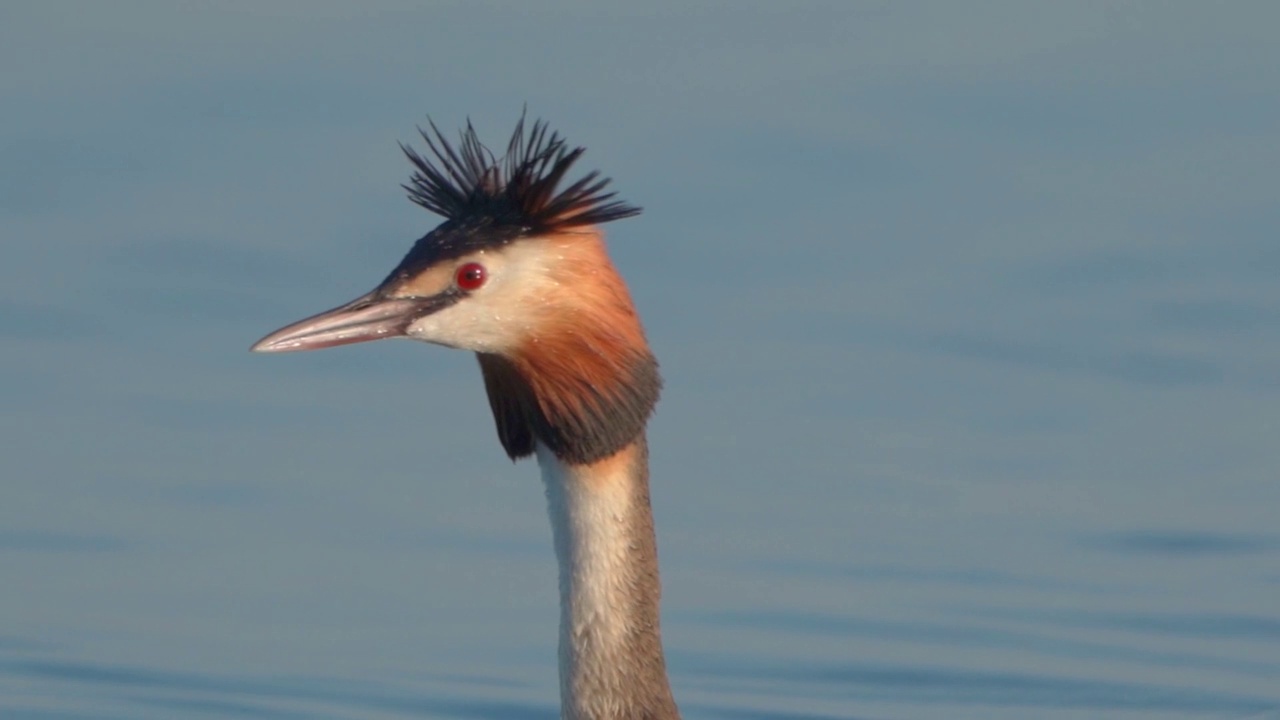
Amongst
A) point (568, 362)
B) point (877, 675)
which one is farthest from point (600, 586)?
point (877, 675)

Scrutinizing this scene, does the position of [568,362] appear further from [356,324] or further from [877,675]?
[877,675]

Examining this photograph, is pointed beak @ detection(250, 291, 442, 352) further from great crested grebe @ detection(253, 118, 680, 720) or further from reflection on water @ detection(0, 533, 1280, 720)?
reflection on water @ detection(0, 533, 1280, 720)

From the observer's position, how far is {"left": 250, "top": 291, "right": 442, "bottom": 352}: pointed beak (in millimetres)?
9109

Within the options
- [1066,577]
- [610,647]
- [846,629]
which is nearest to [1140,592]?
[1066,577]

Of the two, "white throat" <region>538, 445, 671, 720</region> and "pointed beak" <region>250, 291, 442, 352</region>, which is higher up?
"pointed beak" <region>250, 291, 442, 352</region>

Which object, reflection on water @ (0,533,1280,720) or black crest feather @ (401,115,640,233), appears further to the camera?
reflection on water @ (0,533,1280,720)

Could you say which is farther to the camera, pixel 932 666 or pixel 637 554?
pixel 932 666

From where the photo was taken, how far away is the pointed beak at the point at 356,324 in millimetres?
9109

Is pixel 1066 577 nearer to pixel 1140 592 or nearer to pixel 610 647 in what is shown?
pixel 1140 592

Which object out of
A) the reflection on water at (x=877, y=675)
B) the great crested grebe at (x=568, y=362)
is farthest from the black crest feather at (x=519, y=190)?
the reflection on water at (x=877, y=675)

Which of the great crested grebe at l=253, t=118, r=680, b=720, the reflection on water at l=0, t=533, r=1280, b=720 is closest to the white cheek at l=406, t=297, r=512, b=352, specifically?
the great crested grebe at l=253, t=118, r=680, b=720

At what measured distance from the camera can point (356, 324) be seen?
9148 mm

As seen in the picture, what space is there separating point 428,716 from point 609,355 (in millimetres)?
3938

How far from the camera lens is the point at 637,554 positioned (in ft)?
30.2
